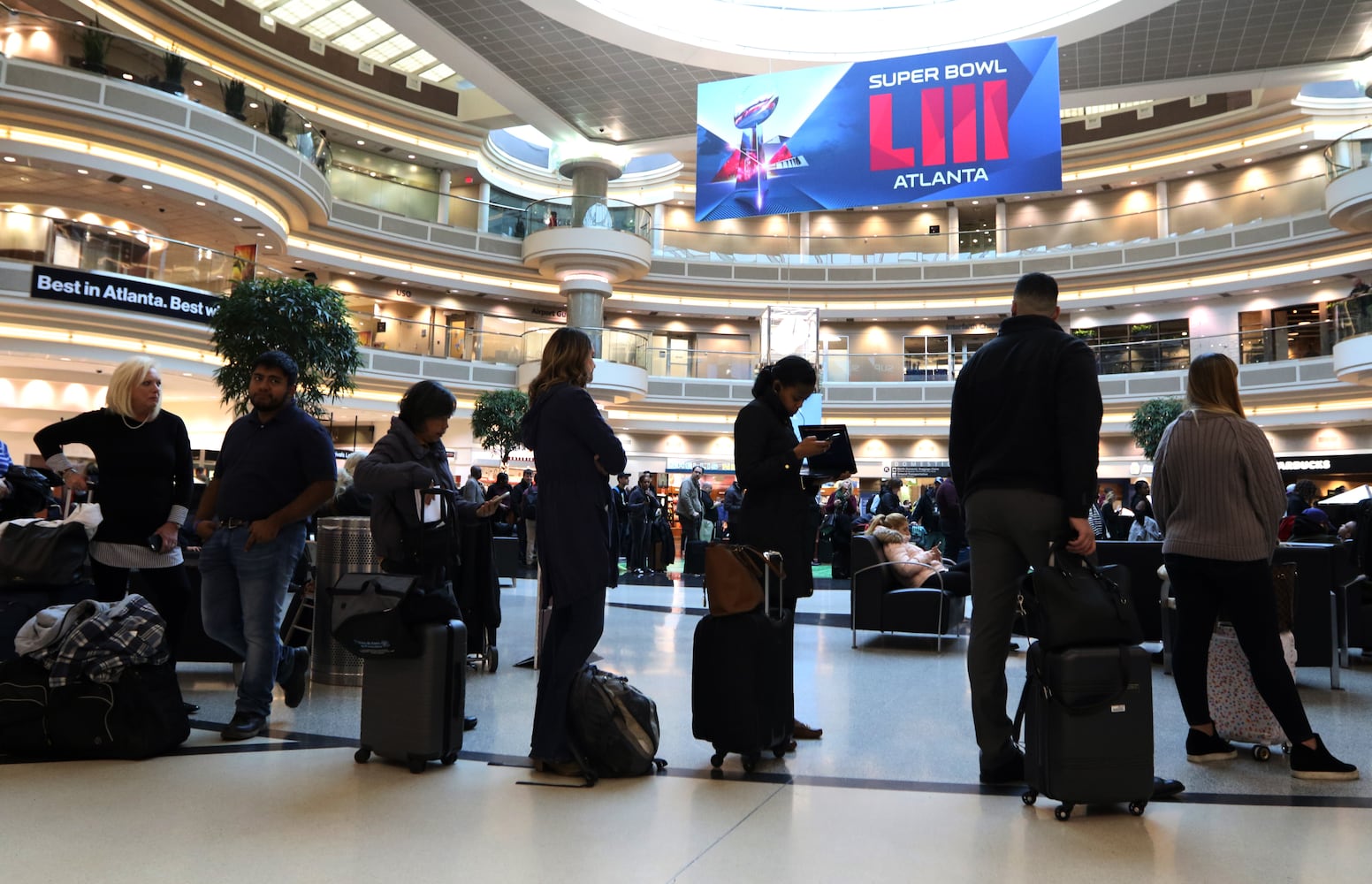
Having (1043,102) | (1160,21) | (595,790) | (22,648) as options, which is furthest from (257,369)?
(1160,21)

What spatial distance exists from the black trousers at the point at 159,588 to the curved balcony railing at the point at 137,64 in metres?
13.1

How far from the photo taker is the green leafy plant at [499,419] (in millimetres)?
19250

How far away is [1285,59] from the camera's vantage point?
707 inches

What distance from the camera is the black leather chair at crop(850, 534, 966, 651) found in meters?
6.86

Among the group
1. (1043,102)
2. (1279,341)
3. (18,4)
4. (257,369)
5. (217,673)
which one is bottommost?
(217,673)

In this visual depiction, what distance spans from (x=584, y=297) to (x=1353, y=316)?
16240 mm

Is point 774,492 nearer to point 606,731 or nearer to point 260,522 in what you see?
point 606,731

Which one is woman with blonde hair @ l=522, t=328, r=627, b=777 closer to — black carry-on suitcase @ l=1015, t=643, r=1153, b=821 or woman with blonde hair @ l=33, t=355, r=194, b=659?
black carry-on suitcase @ l=1015, t=643, r=1153, b=821

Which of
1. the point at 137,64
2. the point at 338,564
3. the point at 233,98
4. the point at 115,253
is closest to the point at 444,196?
the point at 233,98

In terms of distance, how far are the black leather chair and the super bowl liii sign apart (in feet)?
34.5

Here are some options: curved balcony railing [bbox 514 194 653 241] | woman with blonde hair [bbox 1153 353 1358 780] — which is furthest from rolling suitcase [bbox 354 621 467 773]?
curved balcony railing [bbox 514 194 653 241]

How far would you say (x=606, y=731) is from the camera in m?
3.30

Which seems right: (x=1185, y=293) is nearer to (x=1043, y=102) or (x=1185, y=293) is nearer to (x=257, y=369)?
(x=1043, y=102)

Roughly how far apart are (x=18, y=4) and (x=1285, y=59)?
22748mm
